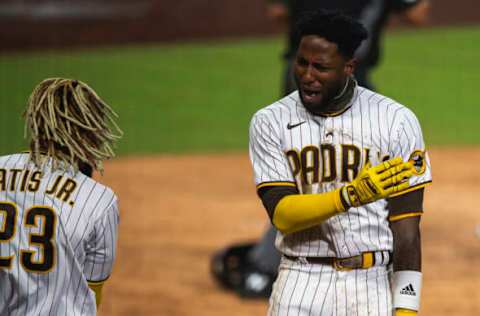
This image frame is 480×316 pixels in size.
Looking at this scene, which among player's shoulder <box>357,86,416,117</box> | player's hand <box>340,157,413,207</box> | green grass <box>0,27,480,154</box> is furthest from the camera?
green grass <box>0,27,480,154</box>

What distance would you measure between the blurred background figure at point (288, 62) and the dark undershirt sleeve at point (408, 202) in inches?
93.5

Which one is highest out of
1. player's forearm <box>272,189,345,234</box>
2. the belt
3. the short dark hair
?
the short dark hair

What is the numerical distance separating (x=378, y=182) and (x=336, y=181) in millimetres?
430

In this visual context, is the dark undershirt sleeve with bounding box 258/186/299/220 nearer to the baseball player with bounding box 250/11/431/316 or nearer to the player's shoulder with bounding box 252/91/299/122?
the baseball player with bounding box 250/11/431/316

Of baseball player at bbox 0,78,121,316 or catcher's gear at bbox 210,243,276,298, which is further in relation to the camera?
catcher's gear at bbox 210,243,276,298

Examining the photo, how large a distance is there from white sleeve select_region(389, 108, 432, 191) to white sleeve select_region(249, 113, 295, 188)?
43 cm

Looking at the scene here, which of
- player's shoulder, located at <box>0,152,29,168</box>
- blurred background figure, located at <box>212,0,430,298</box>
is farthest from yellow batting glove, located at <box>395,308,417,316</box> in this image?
blurred background figure, located at <box>212,0,430,298</box>

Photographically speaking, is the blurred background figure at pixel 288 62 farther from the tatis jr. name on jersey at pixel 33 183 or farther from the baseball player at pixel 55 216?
the tatis jr. name on jersey at pixel 33 183

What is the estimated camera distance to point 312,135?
4.50m

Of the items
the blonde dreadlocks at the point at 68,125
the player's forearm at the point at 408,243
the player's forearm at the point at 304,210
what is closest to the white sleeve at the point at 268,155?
the player's forearm at the point at 304,210

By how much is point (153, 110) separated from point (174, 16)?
6.69 meters

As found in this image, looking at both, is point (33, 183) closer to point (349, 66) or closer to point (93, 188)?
point (93, 188)

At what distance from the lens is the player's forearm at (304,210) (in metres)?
4.21

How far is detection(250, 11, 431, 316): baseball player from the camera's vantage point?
4406 millimetres
